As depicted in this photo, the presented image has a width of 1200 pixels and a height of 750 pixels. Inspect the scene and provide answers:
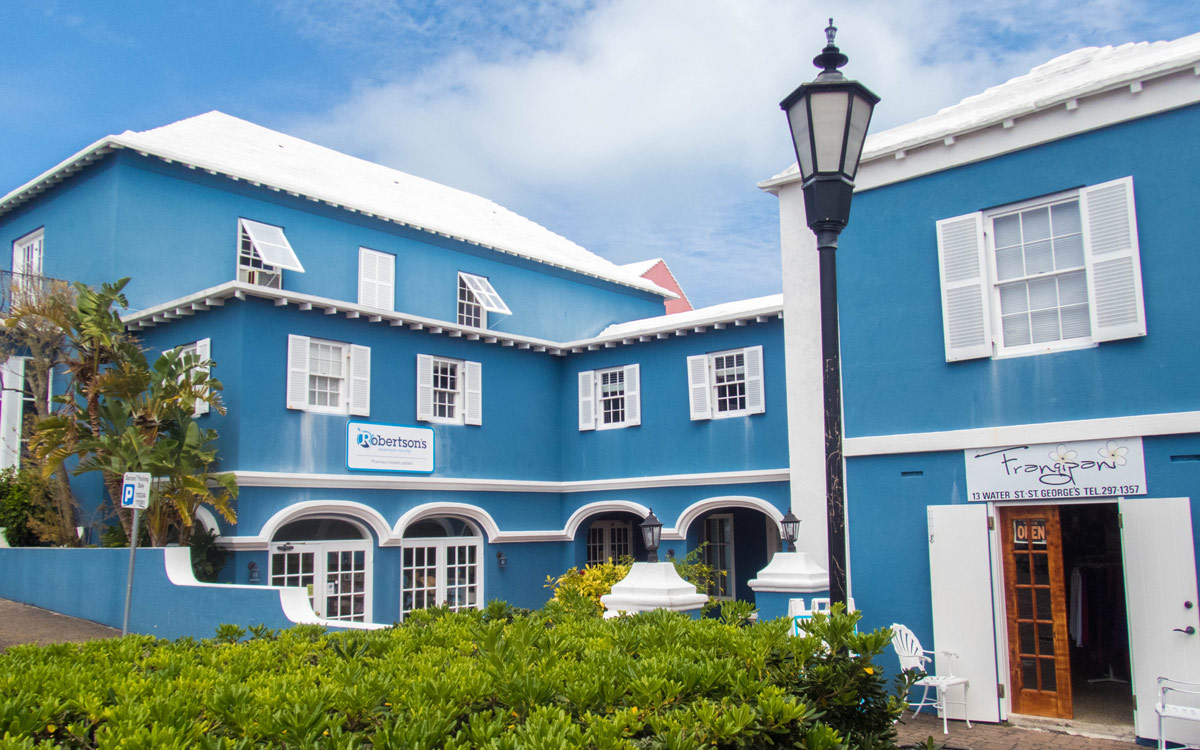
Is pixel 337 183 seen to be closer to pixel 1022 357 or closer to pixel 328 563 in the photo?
pixel 328 563

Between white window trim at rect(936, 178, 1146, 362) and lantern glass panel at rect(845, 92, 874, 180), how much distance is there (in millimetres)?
5585

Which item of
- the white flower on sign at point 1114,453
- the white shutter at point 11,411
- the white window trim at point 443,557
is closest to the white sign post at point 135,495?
the white window trim at point 443,557

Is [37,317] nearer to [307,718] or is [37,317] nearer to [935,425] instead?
[935,425]

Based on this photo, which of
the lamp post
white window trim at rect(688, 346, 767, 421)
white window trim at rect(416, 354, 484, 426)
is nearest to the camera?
the lamp post

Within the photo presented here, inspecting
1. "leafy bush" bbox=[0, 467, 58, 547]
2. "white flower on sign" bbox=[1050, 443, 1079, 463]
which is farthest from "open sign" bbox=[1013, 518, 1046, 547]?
"leafy bush" bbox=[0, 467, 58, 547]

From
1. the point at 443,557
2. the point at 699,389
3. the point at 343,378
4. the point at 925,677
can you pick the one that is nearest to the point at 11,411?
the point at 343,378

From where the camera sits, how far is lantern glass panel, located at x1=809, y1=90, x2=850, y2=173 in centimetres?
551

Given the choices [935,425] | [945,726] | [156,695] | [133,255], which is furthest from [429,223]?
[156,695]

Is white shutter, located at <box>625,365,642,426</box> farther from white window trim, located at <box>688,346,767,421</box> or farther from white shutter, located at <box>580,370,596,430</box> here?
white window trim, located at <box>688,346,767,421</box>

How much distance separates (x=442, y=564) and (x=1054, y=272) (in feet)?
39.6

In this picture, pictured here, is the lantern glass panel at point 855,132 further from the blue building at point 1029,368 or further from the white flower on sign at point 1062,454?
the white flower on sign at point 1062,454

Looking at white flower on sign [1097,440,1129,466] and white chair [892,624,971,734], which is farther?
white chair [892,624,971,734]

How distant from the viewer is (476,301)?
21.7 m

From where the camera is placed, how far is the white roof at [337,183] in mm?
17734
